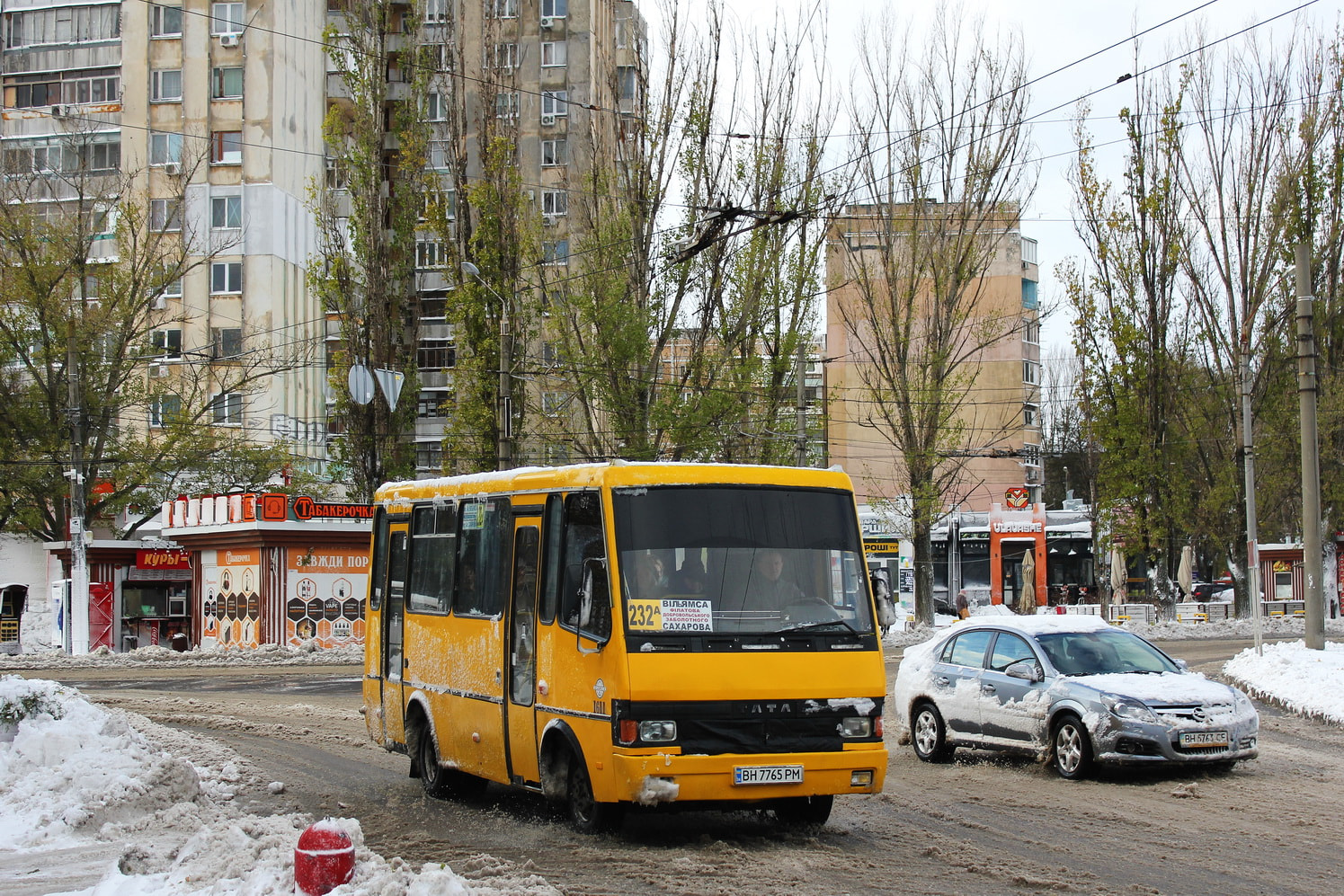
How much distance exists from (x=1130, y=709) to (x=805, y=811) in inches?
147

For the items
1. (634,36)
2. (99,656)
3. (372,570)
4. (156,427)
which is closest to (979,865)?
(372,570)

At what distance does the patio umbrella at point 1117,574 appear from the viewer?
47.1 metres

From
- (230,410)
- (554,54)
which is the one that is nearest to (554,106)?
(554,54)

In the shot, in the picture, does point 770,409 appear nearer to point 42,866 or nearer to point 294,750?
point 294,750

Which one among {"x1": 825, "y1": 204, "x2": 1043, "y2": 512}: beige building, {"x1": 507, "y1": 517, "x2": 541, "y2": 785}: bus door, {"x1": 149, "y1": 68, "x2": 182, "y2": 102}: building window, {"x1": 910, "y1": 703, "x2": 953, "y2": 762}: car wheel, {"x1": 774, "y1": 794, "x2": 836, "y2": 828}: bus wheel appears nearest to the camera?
{"x1": 774, "y1": 794, "x2": 836, "y2": 828}: bus wheel

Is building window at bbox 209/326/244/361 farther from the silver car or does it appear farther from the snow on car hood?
the snow on car hood

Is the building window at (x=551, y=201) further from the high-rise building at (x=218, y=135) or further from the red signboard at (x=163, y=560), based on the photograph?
the red signboard at (x=163, y=560)

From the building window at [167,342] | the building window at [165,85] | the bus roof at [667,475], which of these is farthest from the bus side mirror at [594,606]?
the building window at [165,85]

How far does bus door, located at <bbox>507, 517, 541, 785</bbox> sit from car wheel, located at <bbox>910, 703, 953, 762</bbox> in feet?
17.3

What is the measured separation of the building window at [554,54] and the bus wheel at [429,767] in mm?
55755

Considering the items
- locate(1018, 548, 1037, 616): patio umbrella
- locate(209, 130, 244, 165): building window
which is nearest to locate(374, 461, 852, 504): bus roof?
locate(1018, 548, 1037, 616): patio umbrella

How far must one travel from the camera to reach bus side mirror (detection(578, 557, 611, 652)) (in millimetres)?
9727

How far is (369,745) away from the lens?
54.3ft

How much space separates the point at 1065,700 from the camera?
13148 millimetres
